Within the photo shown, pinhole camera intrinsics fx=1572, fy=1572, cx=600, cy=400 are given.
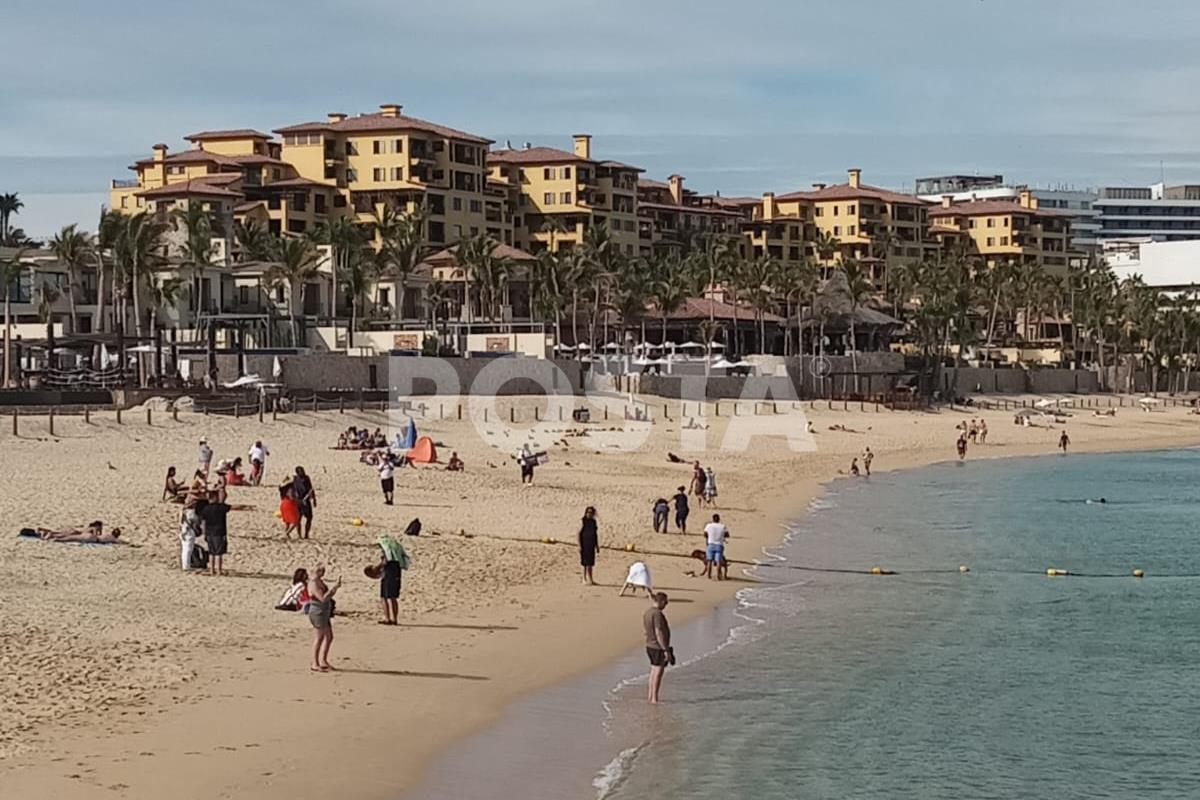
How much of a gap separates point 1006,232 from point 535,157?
55069mm

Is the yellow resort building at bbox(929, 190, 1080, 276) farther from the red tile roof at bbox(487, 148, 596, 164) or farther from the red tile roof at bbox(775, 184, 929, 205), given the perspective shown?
the red tile roof at bbox(487, 148, 596, 164)

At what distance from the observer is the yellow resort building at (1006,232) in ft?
502

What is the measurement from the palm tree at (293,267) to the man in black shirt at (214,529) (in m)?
52.4

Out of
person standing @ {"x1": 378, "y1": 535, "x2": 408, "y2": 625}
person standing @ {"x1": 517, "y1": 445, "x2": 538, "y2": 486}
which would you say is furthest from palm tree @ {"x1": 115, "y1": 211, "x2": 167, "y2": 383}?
person standing @ {"x1": 378, "y1": 535, "x2": 408, "y2": 625}

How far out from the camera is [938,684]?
21.0 metres

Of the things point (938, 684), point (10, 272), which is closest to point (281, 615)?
point (938, 684)

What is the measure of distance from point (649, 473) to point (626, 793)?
1333 inches

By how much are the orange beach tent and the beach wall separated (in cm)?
1783

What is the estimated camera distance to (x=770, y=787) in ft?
51.1

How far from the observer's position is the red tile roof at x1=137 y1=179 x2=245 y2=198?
321 ft

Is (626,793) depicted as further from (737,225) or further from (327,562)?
(737,225)

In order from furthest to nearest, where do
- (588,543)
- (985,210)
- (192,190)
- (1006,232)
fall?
(985,210), (1006,232), (192,190), (588,543)

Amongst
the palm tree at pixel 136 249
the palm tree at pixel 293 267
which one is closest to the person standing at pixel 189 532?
the palm tree at pixel 136 249

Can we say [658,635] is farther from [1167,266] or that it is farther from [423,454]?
[1167,266]
